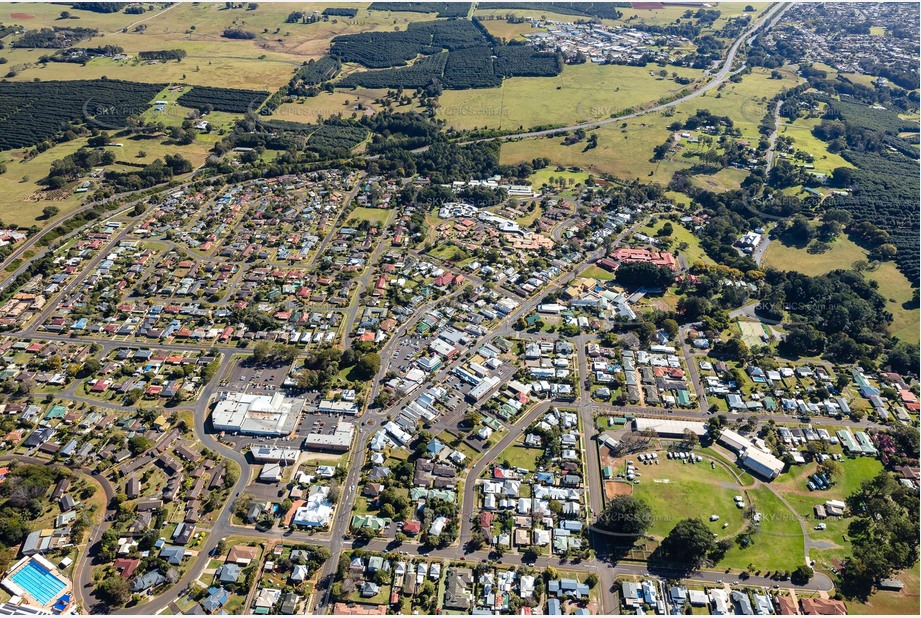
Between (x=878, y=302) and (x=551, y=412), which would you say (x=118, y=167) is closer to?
(x=551, y=412)

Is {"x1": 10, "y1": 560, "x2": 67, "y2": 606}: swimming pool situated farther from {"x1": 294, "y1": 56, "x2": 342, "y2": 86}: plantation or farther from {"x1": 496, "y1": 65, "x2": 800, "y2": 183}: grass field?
{"x1": 294, "y1": 56, "x2": 342, "y2": 86}: plantation

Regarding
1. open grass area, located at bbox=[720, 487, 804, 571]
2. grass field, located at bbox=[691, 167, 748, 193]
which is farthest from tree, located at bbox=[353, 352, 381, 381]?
grass field, located at bbox=[691, 167, 748, 193]

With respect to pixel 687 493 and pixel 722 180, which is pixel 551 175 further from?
pixel 687 493

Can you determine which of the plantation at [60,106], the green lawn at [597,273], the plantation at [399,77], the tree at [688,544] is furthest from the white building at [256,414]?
the plantation at [399,77]

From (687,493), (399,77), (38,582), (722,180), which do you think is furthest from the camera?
(399,77)

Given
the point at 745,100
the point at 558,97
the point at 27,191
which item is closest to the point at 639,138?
the point at 558,97

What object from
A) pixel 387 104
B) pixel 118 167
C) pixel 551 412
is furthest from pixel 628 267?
pixel 118 167

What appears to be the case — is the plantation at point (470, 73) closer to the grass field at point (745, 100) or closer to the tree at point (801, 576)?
the grass field at point (745, 100)
